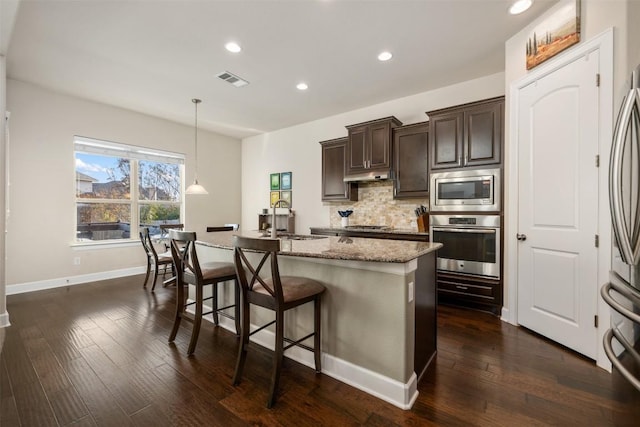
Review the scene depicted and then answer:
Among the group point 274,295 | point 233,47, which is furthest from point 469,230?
point 233,47

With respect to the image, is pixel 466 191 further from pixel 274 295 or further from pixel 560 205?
pixel 274 295

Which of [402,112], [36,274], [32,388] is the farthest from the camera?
[402,112]

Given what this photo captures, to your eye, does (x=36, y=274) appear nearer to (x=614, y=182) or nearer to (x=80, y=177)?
(x=80, y=177)

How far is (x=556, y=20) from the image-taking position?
2.35 m

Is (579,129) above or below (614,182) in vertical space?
above

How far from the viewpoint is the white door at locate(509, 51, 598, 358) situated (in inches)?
84.2

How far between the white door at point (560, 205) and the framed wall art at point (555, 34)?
0.65 ft

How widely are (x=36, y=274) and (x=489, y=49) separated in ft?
21.6

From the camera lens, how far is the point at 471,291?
314 cm

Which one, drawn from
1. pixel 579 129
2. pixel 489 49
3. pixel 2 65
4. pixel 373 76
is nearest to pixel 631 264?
pixel 579 129

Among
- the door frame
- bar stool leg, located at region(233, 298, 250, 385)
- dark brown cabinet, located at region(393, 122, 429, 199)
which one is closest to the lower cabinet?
the door frame

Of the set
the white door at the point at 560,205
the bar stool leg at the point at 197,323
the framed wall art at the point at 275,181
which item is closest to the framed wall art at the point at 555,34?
the white door at the point at 560,205

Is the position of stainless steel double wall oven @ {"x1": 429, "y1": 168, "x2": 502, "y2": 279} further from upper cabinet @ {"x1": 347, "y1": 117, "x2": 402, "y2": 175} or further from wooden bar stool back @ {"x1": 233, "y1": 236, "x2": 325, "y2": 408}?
wooden bar stool back @ {"x1": 233, "y1": 236, "x2": 325, "y2": 408}

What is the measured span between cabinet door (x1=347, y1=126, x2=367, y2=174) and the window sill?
13.4 ft
